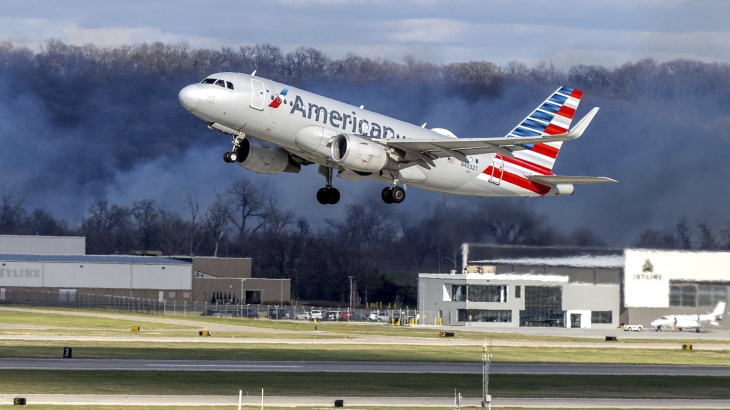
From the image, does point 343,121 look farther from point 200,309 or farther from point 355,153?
point 200,309

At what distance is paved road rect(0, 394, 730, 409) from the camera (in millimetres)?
44531

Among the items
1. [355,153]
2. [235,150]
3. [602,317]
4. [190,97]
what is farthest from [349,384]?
[602,317]

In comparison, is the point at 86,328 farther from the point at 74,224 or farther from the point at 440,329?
the point at 74,224

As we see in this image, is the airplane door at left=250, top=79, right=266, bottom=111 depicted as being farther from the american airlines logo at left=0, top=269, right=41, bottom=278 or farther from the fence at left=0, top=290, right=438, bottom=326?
the american airlines logo at left=0, top=269, right=41, bottom=278

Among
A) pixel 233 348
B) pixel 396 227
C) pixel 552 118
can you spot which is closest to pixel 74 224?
pixel 396 227

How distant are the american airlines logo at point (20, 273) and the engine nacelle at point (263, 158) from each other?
78296 mm

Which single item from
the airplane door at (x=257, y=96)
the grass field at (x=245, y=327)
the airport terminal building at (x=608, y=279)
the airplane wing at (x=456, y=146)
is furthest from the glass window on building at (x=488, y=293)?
the airplane door at (x=257, y=96)

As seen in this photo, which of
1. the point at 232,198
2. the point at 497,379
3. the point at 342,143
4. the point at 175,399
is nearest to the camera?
the point at 175,399

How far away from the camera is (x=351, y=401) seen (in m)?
46.9

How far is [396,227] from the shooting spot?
11812 cm

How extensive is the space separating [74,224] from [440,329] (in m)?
97.1

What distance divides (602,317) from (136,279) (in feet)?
193

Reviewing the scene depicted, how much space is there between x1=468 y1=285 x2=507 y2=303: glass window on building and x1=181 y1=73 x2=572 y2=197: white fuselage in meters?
44.5

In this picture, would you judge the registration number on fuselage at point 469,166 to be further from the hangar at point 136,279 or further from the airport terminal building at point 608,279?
the hangar at point 136,279
